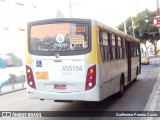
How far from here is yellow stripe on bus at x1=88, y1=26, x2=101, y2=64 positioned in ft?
28.7

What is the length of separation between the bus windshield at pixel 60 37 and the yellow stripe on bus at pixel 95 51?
194 mm

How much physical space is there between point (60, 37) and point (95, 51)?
1.05 meters

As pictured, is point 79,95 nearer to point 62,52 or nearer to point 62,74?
point 62,74

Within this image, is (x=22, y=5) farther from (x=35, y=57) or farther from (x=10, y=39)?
(x=35, y=57)

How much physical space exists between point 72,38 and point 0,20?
19819 mm

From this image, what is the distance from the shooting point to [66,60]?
8.81 meters

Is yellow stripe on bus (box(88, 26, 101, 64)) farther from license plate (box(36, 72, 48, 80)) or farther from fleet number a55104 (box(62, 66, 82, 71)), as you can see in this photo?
license plate (box(36, 72, 48, 80))

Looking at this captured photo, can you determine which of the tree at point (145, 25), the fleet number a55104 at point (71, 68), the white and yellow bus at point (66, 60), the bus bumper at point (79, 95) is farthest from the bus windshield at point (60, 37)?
the tree at point (145, 25)

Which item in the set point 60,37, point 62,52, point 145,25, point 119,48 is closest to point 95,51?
point 62,52

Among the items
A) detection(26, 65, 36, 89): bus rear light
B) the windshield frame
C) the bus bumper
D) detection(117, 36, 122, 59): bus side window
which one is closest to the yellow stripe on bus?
the windshield frame

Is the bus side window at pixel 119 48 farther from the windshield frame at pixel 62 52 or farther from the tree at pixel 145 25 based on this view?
the tree at pixel 145 25

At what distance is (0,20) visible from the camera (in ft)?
90.1

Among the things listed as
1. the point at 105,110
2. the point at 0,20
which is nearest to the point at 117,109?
the point at 105,110

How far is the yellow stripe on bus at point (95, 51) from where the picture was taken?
8.75 m
